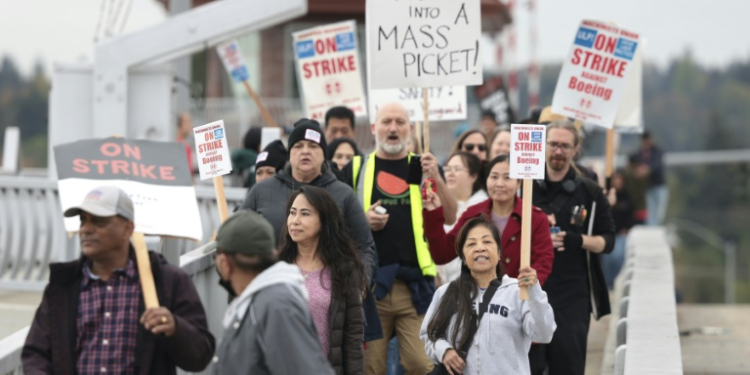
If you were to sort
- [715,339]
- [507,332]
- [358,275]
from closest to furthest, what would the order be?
[507,332] < [358,275] < [715,339]

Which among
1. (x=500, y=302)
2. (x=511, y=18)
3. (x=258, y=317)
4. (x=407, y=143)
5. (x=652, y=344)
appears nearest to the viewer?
(x=258, y=317)

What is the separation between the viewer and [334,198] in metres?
7.82

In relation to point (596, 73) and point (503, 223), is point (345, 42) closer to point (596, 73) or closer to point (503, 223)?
point (596, 73)

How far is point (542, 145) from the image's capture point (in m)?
7.73

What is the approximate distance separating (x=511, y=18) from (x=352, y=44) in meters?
19.5

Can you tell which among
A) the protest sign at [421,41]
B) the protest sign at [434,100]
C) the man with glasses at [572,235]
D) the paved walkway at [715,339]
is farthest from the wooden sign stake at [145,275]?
the paved walkway at [715,339]

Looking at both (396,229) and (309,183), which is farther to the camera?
(396,229)

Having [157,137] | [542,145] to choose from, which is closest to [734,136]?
[157,137]

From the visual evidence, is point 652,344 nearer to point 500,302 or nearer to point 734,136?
point 500,302

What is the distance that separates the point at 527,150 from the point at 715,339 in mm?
9040

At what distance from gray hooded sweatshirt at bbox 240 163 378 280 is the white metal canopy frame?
7.17 m

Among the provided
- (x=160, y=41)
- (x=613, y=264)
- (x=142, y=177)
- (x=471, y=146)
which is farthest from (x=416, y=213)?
(x=613, y=264)

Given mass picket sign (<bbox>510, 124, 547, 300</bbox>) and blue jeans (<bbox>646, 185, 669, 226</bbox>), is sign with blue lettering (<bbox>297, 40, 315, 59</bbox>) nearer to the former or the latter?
mass picket sign (<bbox>510, 124, 547, 300</bbox>)

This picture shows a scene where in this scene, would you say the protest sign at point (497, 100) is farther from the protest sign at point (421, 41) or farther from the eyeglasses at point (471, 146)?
the protest sign at point (421, 41)
